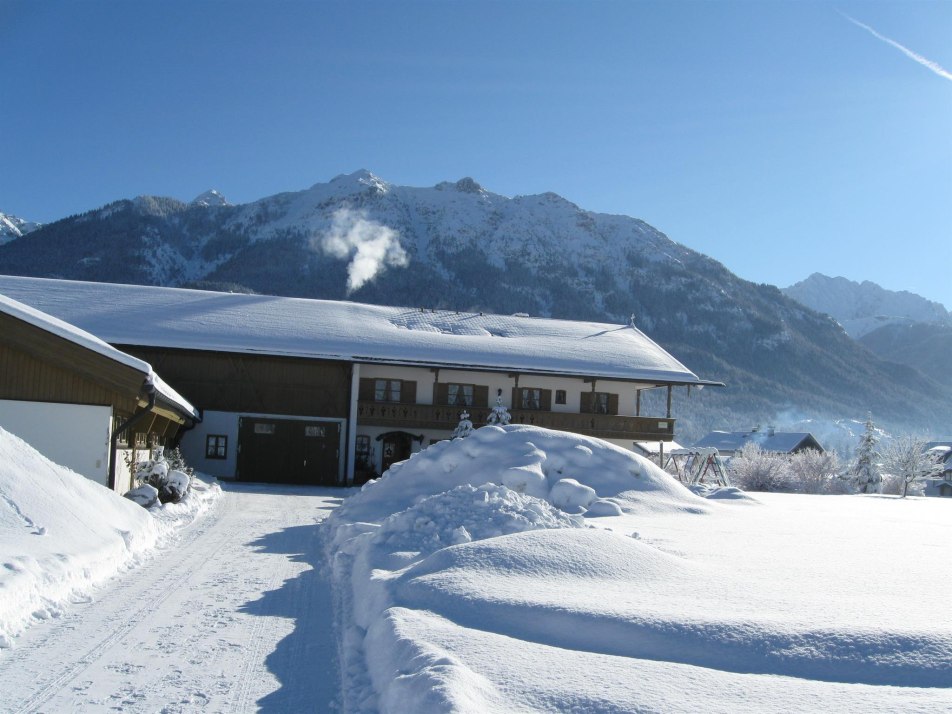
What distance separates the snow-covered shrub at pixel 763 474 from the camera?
43.3m

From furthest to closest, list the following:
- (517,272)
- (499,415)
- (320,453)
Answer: (517,272) → (499,415) → (320,453)

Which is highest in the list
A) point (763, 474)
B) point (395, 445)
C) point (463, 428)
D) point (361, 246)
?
point (361, 246)

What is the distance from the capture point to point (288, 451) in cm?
3123

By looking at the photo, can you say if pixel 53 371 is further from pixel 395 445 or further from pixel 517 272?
pixel 517 272

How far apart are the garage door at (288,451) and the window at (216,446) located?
0.54m

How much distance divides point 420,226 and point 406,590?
18269 centimetres

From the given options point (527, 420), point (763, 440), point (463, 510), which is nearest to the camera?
point (463, 510)

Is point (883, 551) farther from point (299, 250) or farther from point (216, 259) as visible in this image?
point (216, 259)

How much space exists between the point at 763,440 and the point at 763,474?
42690mm

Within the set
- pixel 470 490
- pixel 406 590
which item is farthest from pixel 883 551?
pixel 406 590

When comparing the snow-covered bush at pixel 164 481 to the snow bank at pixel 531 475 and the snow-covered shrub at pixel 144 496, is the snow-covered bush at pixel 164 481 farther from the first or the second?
the snow bank at pixel 531 475

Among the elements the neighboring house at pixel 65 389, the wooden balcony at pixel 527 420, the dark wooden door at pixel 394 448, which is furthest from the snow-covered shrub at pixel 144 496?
the dark wooden door at pixel 394 448

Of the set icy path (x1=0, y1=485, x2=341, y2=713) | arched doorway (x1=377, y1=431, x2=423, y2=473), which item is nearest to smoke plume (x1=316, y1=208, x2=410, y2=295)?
arched doorway (x1=377, y1=431, x2=423, y2=473)

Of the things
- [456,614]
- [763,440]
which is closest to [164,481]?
[456,614]
